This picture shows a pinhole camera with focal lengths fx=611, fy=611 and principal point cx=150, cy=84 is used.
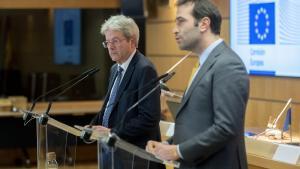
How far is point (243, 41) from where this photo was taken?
5234mm

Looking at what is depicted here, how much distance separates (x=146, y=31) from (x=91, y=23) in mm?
1175

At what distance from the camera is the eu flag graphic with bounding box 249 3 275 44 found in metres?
4.80

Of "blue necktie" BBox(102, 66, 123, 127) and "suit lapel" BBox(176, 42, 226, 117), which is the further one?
"blue necktie" BBox(102, 66, 123, 127)

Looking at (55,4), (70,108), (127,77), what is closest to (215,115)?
(127,77)

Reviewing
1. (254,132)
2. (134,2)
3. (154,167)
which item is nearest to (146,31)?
(134,2)

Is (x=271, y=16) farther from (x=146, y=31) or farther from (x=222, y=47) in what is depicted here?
(x=146, y=31)

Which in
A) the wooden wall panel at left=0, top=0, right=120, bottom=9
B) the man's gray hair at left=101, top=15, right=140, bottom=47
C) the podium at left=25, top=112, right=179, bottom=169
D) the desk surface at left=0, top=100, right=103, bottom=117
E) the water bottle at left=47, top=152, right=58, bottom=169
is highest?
the wooden wall panel at left=0, top=0, right=120, bottom=9

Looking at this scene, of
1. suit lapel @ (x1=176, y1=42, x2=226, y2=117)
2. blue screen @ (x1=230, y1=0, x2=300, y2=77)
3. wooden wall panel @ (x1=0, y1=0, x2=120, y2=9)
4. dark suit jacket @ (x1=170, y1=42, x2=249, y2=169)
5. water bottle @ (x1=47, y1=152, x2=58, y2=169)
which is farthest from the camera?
wooden wall panel @ (x1=0, y1=0, x2=120, y2=9)

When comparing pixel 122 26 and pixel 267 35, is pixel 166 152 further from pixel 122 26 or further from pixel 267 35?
pixel 267 35

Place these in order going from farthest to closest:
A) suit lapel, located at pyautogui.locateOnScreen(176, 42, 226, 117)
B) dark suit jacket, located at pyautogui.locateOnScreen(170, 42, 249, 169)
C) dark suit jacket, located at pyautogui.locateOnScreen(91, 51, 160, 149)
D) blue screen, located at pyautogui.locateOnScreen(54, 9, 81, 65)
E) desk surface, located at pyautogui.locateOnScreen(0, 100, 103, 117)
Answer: blue screen, located at pyautogui.locateOnScreen(54, 9, 81, 65)
desk surface, located at pyautogui.locateOnScreen(0, 100, 103, 117)
dark suit jacket, located at pyautogui.locateOnScreen(91, 51, 160, 149)
suit lapel, located at pyautogui.locateOnScreen(176, 42, 226, 117)
dark suit jacket, located at pyautogui.locateOnScreen(170, 42, 249, 169)

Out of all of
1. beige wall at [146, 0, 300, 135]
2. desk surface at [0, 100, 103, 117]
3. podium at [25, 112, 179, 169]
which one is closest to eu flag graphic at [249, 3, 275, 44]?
beige wall at [146, 0, 300, 135]

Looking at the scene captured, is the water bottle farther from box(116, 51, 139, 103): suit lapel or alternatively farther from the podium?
box(116, 51, 139, 103): suit lapel

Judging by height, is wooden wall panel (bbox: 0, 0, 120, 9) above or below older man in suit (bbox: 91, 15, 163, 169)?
above

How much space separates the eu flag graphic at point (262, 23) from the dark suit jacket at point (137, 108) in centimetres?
176
